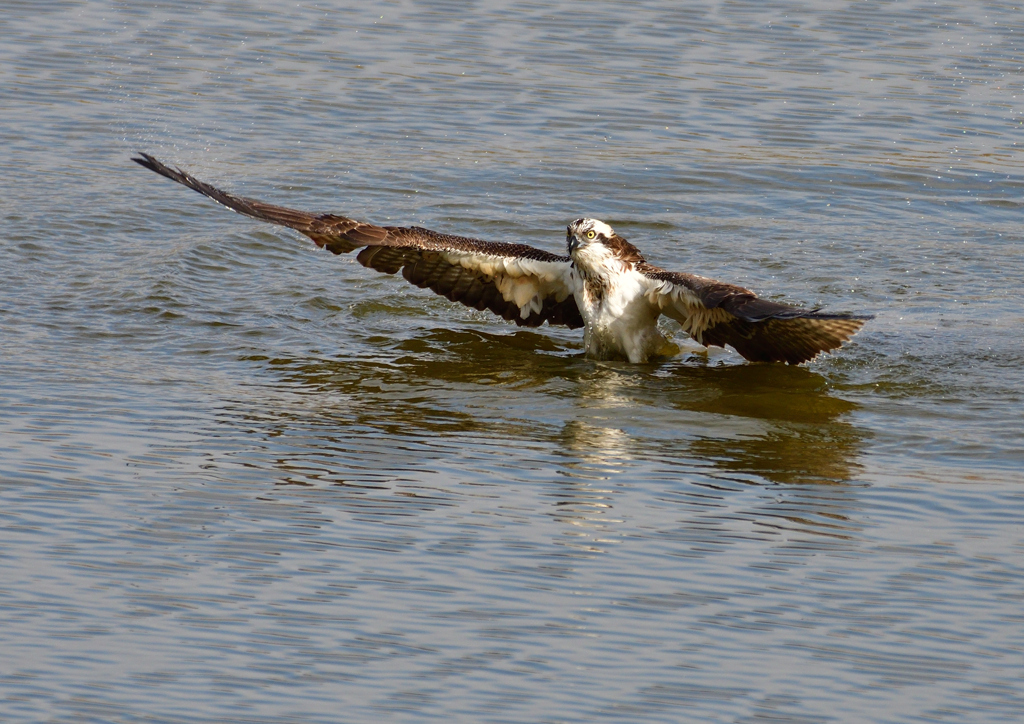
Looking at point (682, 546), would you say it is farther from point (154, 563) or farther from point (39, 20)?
point (39, 20)

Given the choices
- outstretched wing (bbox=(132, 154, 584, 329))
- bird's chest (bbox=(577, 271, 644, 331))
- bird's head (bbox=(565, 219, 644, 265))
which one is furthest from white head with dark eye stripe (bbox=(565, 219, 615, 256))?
outstretched wing (bbox=(132, 154, 584, 329))

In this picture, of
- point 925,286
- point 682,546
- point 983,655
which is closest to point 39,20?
point 925,286

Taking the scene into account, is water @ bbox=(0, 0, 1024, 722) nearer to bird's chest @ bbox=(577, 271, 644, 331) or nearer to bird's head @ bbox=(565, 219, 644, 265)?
bird's chest @ bbox=(577, 271, 644, 331)

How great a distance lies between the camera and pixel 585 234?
929cm

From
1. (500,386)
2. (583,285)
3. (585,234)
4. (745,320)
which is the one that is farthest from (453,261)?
(745,320)

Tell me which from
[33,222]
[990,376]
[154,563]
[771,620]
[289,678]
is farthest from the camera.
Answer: [33,222]

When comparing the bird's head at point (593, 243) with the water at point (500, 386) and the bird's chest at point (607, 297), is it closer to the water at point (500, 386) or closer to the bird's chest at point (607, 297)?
the bird's chest at point (607, 297)

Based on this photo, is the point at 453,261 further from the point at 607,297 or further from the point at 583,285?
the point at 607,297

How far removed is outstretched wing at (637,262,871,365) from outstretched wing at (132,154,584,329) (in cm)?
72

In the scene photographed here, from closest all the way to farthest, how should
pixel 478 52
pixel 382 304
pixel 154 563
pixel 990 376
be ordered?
pixel 154 563 < pixel 990 376 < pixel 382 304 < pixel 478 52

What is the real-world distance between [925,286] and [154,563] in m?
6.37

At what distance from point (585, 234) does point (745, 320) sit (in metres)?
1.08

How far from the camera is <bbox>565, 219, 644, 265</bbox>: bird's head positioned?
9297 mm

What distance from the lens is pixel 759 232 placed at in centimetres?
1207
